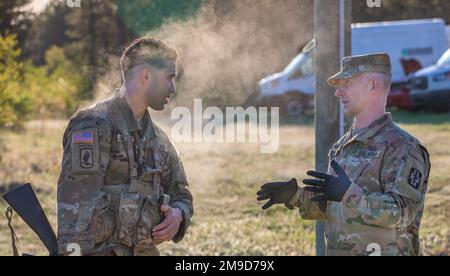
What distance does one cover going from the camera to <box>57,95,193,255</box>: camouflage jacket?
11.9 ft

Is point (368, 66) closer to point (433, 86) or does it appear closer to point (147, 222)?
point (147, 222)

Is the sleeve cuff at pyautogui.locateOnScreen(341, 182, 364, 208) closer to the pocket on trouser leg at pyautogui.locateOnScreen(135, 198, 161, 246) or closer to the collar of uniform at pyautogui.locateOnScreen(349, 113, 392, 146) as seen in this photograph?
the collar of uniform at pyautogui.locateOnScreen(349, 113, 392, 146)

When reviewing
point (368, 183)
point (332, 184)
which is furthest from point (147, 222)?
point (368, 183)

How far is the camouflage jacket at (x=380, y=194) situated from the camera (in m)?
3.53

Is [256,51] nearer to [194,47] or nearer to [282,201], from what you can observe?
[194,47]

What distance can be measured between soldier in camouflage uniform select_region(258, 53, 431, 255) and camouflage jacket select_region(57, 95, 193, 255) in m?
0.76

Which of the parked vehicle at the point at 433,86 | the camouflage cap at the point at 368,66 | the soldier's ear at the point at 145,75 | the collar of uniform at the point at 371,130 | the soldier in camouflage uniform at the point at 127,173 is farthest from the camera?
the parked vehicle at the point at 433,86

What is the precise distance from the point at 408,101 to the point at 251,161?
28.4 feet

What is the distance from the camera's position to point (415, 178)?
359 cm

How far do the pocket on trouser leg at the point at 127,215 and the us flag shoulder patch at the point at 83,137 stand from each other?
1.08 ft

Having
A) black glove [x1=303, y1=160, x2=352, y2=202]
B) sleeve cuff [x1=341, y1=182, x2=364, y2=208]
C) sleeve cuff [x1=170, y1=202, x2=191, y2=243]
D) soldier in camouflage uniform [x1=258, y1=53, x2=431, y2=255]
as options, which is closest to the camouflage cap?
soldier in camouflage uniform [x1=258, y1=53, x2=431, y2=255]

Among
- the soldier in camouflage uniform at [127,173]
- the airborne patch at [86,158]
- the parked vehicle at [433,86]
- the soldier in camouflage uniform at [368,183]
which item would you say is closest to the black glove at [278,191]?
the soldier in camouflage uniform at [368,183]

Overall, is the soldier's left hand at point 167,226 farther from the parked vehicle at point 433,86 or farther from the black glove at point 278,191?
the parked vehicle at point 433,86

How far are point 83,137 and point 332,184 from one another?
4.17ft
